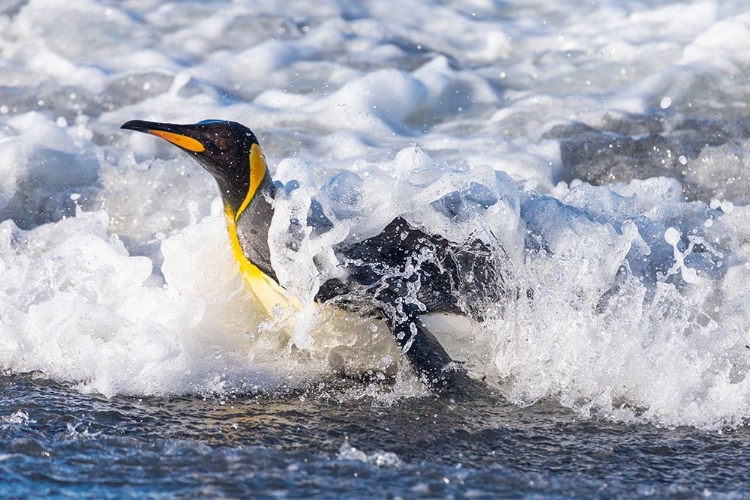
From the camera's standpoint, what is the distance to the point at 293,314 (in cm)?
374

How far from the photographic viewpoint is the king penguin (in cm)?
367

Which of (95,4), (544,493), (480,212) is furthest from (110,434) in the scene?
(95,4)

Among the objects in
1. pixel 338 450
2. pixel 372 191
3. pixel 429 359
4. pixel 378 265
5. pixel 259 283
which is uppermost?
pixel 372 191

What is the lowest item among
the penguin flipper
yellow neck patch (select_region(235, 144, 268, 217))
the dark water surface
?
the dark water surface

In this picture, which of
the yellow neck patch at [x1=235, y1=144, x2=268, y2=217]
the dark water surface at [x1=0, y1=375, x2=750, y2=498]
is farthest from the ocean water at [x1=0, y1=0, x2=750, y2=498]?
the yellow neck patch at [x1=235, y1=144, x2=268, y2=217]

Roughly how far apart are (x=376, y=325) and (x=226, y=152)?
90 centimetres

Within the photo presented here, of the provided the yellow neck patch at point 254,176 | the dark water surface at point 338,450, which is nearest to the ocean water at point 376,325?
the dark water surface at point 338,450

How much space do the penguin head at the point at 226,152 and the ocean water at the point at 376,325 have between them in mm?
191

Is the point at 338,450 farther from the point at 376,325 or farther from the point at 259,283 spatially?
the point at 259,283

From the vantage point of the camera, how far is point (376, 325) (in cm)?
379

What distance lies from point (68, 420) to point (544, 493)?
1575 millimetres

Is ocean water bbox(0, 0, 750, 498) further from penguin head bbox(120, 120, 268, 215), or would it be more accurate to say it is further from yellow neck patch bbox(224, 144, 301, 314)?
penguin head bbox(120, 120, 268, 215)

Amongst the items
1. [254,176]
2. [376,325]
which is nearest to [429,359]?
[376,325]

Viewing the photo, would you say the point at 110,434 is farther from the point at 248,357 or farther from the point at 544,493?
the point at 544,493
